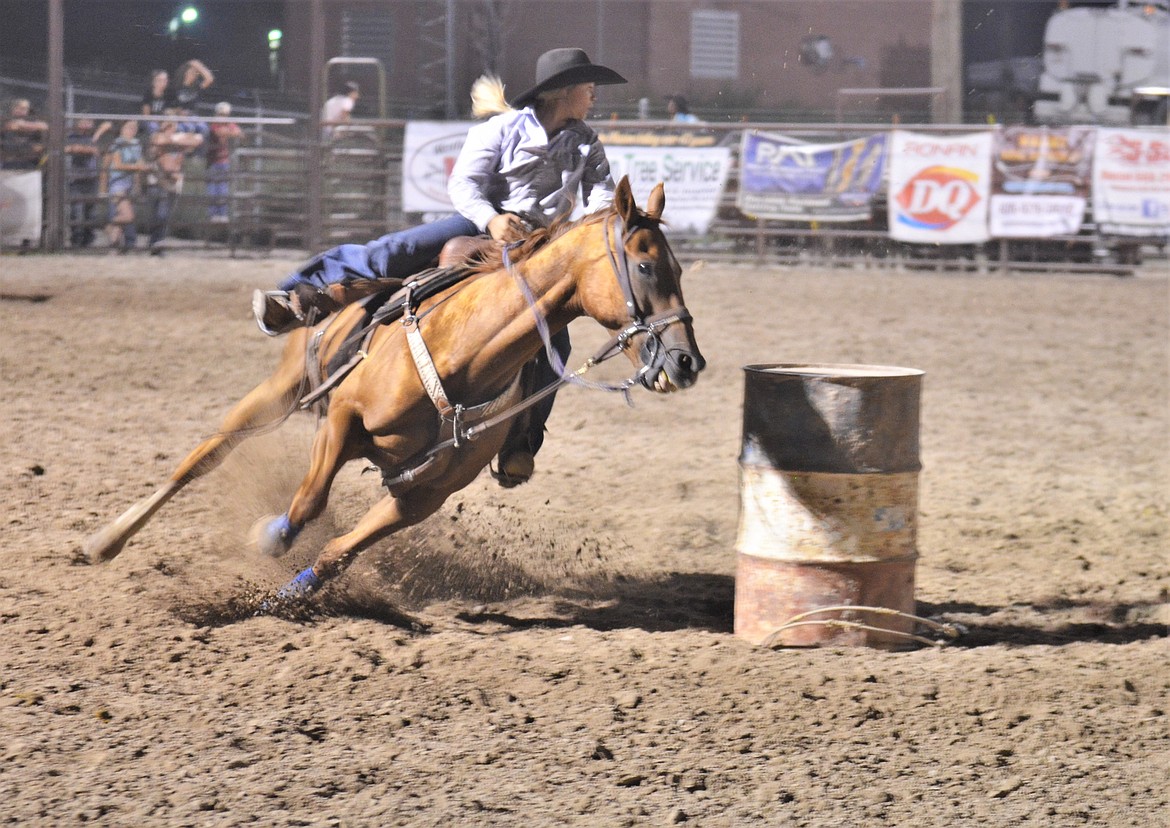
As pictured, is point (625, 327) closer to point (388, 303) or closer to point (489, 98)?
point (388, 303)

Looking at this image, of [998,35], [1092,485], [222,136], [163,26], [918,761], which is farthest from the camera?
[998,35]

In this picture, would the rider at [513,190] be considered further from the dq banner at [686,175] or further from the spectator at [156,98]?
the spectator at [156,98]

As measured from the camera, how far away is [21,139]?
52.2ft

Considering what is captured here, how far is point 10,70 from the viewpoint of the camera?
59.4 ft

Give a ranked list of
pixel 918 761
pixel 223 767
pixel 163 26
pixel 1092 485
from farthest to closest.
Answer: pixel 163 26 < pixel 1092 485 < pixel 918 761 < pixel 223 767

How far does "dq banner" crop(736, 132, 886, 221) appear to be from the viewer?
601 inches

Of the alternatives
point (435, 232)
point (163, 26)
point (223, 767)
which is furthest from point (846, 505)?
point (163, 26)

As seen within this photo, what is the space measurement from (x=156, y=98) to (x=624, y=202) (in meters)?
13.8

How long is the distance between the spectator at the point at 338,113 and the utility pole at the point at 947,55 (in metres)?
7.82

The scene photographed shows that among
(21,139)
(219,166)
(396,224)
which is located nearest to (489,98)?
(396,224)

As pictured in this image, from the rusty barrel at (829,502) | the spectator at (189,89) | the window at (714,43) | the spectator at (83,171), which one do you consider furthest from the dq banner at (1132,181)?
the window at (714,43)

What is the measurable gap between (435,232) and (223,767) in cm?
233

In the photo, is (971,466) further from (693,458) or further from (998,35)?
(998,35)

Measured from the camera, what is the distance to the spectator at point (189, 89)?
16.7 meters
